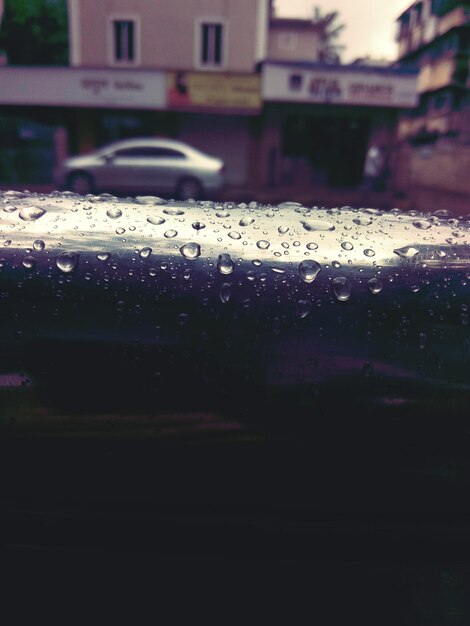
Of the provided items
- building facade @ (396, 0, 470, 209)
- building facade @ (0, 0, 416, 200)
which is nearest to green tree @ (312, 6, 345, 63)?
building facade @ (396, 0, 470, 209)

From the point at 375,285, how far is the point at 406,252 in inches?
6.2

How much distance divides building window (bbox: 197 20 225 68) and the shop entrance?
3484mm

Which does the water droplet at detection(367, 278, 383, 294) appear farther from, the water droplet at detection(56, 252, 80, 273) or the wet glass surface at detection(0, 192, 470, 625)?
the water droplet at detection(56, 252, 80, 273)

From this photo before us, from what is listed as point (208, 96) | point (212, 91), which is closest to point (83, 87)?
point (208, 96)

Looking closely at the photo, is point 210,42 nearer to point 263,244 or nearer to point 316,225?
point 316,225

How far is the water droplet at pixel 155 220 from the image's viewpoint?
156cm

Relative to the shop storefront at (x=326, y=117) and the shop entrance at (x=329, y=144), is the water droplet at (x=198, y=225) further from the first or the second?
the shop entrance at (x=329, y=144)

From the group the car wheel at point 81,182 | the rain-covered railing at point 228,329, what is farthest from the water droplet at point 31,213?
the car wheel at point 81,182

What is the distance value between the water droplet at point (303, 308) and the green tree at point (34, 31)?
99.5ft

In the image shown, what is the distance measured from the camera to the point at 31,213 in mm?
1573

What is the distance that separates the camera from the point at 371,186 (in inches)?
693

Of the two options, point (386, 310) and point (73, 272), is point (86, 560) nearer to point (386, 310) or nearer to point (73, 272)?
point (73, 272)

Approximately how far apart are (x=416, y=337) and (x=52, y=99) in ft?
76.6

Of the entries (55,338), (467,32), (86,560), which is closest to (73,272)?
(55,338)
